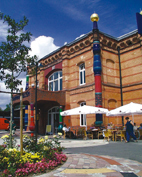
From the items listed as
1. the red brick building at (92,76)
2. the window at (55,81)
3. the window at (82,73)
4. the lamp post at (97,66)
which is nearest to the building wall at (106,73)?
the red brick building at (92,76)

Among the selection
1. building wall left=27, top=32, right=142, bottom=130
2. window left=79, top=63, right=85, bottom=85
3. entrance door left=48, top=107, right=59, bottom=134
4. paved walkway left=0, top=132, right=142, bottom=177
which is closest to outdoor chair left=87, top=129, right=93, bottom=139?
building wall left=27, top=32, right=142, bottom=130

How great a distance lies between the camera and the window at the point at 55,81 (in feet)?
68.8

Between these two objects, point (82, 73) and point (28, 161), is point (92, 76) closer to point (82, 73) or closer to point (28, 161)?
point (82, 73)

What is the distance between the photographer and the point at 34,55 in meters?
8.35

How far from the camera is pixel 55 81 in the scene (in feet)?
71.7

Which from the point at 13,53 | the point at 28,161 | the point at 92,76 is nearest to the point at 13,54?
the point at 13,53

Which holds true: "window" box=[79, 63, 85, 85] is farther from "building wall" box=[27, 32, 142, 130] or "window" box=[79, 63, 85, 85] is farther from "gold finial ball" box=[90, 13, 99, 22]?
"gold finial ball" box=[90, 13, 99, 22]

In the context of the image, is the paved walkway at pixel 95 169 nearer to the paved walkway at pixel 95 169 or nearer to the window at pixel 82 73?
the paved walkway at pixel 95 169

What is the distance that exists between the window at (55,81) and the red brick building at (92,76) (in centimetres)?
139

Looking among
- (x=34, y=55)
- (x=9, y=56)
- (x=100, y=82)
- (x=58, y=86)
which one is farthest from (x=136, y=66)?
(x=9, y=56)

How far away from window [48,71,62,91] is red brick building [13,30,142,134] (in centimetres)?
139

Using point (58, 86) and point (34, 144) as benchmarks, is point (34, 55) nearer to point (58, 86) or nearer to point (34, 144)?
point (34, 144)

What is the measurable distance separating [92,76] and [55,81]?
642cm

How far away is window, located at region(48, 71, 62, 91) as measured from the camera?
20977 mm
